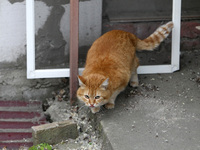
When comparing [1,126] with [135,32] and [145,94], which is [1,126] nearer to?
[145,94]

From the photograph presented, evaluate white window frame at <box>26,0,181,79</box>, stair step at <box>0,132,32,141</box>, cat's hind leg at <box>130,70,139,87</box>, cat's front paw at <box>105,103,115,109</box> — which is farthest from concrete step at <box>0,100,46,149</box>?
cat's hind leg at <box>130,70,139,87</box>

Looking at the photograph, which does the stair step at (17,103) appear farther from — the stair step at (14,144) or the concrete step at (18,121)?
the stair step at (14,144)

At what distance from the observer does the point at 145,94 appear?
4.71 meters

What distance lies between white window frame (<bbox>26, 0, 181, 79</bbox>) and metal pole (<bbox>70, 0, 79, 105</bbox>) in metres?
0.16

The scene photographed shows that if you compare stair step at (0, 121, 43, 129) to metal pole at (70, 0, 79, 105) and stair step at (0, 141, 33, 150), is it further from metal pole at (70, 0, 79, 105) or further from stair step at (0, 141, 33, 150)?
metal pole at (70, 0, 79, 105)

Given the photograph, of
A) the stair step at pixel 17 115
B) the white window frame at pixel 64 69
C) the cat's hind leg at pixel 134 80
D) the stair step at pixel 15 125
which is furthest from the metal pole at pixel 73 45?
the cat's hind leg at pixel 134 80

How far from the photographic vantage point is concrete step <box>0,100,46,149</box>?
4262mm

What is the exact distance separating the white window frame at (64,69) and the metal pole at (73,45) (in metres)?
0.16

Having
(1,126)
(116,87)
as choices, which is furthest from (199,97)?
(1,126)

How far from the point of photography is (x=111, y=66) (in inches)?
173

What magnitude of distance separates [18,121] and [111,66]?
48.5 inches

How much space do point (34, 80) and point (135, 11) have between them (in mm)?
1930

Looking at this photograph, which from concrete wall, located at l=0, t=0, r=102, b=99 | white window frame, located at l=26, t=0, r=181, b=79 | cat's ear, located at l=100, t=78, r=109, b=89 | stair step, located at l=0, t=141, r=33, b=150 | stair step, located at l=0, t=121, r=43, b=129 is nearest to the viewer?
cat's ear, located at l=100, t=78, r=109, b=89

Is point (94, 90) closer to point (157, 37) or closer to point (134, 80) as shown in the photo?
point (134, 80)
